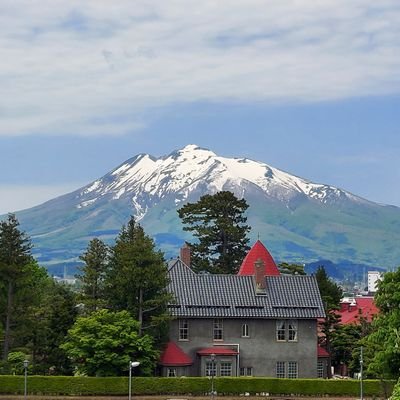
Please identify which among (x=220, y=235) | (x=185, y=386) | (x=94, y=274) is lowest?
A: (x=185, y=386)

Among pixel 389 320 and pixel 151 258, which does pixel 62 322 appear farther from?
pixel 389 320

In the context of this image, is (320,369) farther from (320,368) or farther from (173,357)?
(173,357)

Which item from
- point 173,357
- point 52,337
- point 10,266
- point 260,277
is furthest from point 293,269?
point 10,266

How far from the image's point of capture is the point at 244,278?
82.8 meters

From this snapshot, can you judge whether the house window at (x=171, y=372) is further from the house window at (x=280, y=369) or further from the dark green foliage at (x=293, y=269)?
the dark green foliage at (x=293, y=269)

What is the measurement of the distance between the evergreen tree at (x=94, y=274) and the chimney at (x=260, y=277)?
11.7m

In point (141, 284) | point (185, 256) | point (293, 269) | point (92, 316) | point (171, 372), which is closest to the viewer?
point (92, 316)

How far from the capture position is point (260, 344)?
264ft

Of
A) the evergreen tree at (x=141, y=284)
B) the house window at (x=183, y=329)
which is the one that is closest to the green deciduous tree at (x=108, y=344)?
the evergreen tree at (x=141, y=284)

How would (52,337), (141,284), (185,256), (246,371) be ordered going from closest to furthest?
(141,284), (52,337), (246,371), (185,256)

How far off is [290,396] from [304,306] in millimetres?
10539

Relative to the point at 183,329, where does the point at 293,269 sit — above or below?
above

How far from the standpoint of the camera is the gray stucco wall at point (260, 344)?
80000 mm

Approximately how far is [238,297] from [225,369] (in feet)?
18.5
